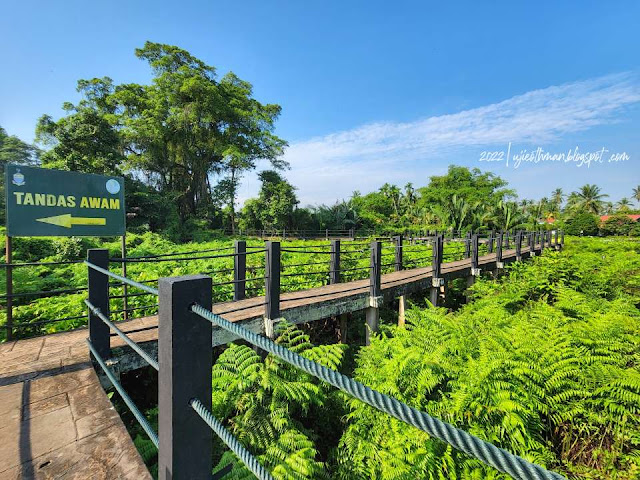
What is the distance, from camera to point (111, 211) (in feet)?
13.2

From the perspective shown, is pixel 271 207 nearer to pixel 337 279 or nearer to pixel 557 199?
pixel 337 279

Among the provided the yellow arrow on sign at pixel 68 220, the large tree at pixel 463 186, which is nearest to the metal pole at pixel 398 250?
the yellow arrow on sign at pixel 68 220

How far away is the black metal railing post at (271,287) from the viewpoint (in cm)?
383

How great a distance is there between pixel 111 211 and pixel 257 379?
293 centimetres

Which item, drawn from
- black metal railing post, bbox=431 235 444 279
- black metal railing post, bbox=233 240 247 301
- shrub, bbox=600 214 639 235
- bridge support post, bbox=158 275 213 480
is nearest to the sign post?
black metal railing post, bbox=233 240 247 301

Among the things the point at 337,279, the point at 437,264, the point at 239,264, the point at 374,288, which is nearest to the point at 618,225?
the point at 437,264

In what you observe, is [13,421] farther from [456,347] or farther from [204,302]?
[456,347]

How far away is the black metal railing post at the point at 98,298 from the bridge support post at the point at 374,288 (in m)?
3.91

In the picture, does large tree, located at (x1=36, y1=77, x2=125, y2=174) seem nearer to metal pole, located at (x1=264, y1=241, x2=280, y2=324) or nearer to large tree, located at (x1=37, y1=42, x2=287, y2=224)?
large tree, located at (x1=37, y1=42, x2=287, y2=224)

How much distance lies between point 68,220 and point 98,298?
183 centimetres

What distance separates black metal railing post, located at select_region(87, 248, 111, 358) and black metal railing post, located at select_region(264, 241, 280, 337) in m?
1.68

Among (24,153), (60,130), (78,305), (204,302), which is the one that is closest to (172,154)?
(60,130)

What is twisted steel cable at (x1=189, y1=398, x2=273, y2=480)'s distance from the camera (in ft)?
2.56

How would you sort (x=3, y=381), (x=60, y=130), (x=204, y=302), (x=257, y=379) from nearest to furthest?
(x=204, y=302), (x=3, y=381), (x=257, y=379), (x=60, y=130)
